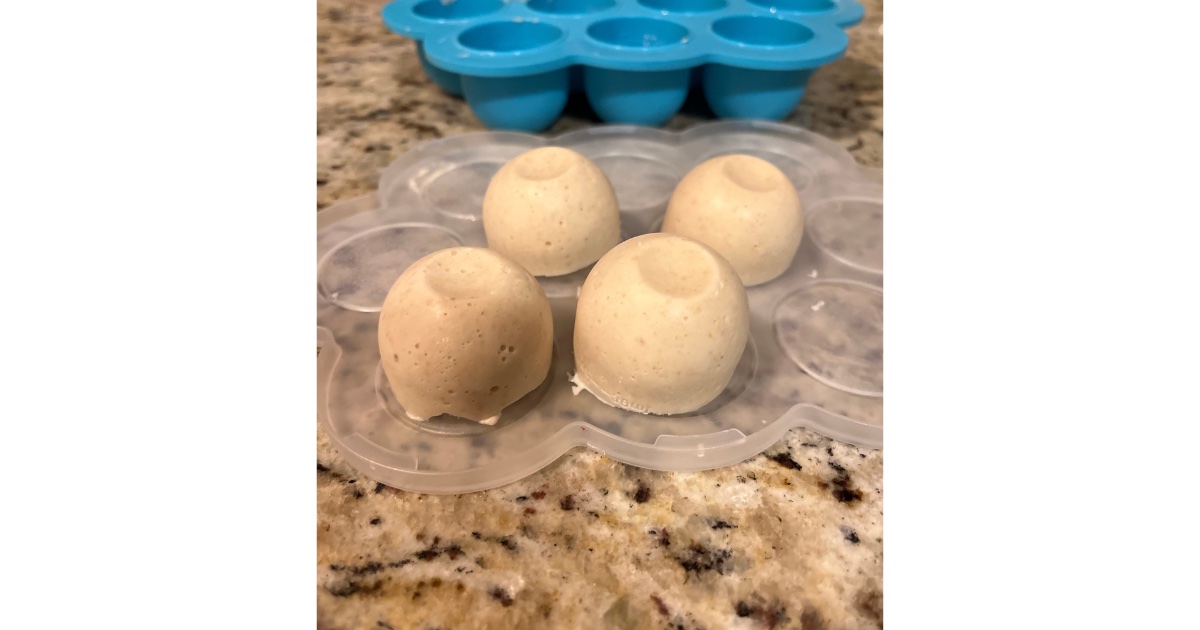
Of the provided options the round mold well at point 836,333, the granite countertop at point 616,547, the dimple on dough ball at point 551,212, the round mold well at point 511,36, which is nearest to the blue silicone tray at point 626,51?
the round mold well at point 511,36

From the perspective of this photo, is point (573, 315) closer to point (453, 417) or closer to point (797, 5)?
point (453, 417)

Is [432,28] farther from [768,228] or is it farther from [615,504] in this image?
[615,504]

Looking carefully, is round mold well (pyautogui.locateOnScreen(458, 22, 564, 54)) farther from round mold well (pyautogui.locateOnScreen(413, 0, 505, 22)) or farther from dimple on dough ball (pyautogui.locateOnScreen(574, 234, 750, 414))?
dimple on dough ball (pyautogui.locateOnScreen(574, 234, 750, 414))

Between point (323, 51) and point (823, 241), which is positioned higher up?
point (323, 51)

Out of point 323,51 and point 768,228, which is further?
point 323,51

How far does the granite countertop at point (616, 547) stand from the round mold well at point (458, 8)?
3.54 feet

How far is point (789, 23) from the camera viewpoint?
5.24 feet

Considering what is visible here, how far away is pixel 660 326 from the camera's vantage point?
0.93 m

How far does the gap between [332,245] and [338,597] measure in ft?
2.25

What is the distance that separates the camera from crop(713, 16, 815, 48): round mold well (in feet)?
5.22

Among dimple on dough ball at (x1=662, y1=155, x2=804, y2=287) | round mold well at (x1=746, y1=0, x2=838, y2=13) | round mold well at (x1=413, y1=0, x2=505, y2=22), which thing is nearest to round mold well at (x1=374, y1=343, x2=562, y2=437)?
dimple on dough ball at (x1=662, y1=155, x2=804, y2=287)

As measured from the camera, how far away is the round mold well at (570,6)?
64.8 inches

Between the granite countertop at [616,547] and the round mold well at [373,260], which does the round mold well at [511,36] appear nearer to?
the round mold well at [373,260]

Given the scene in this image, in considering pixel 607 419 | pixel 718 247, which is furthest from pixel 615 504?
pixel 718 247
